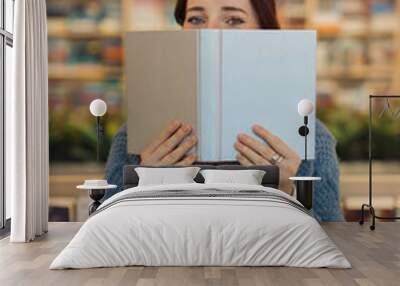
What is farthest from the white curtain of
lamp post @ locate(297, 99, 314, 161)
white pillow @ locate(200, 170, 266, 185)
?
lamp post @ locate(297, 99, 314, 161)

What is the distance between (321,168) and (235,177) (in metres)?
1.38

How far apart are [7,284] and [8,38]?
345 centimetres

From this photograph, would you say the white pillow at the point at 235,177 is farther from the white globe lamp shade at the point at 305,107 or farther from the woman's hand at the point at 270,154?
the white globe lamp shade at the point at 305,107

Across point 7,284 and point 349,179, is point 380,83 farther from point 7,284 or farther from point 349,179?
point 7,284

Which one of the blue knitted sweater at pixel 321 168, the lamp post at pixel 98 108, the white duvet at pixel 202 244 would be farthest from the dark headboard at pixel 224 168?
the white duvet at pixel 202 244

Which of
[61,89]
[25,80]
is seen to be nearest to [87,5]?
[61,89]

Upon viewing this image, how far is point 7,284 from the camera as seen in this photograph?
4.35 m

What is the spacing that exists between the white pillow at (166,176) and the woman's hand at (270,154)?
2.33 feet

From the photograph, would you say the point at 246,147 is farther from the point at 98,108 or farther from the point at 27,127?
the point at 27,127

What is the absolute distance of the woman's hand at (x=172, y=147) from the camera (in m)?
7.48

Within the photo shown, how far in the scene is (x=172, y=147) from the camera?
24.8 feet

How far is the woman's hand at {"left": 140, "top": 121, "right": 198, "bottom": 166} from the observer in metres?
7.48

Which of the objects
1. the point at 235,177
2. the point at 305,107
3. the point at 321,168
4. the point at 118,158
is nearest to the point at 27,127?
the point at 118,158

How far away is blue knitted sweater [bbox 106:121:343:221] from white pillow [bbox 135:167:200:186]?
674mm
